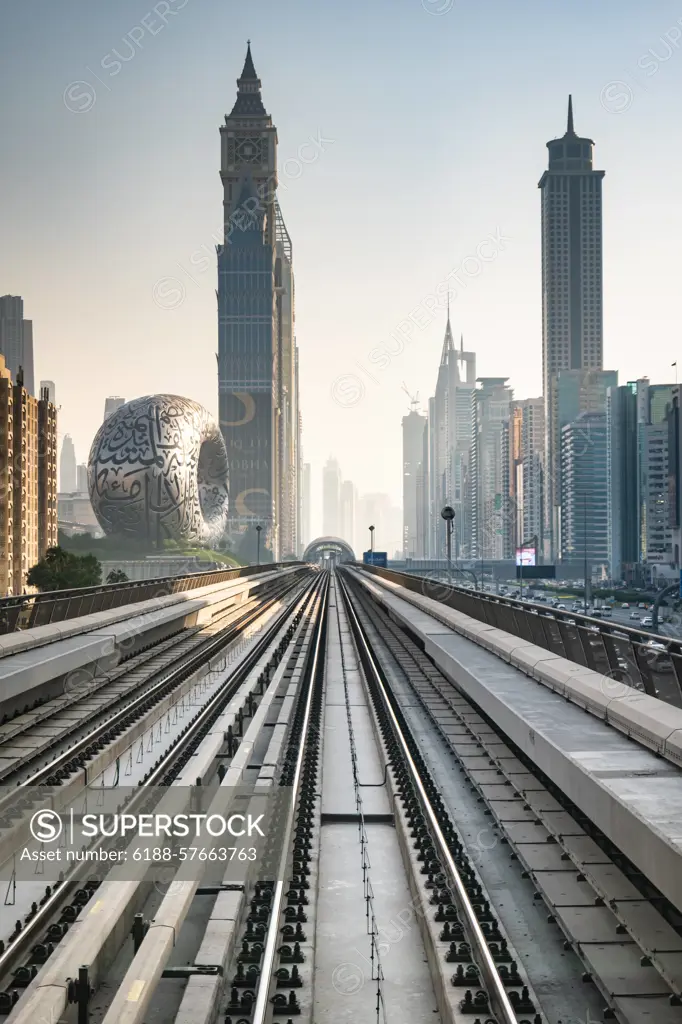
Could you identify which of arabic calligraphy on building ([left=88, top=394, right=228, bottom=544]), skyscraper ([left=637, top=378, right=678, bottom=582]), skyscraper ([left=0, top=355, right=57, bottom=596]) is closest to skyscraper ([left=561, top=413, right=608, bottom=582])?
skyscraper ([left=637, top=378, right=678, bottom=582])

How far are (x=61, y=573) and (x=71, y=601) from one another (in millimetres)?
32965

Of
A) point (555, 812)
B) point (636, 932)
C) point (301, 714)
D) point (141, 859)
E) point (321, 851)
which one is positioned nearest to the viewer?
point (636, 932)

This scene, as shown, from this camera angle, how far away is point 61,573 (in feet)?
167

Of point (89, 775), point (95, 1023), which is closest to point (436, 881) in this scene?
point (95, 1023)

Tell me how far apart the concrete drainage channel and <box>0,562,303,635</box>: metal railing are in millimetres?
7958

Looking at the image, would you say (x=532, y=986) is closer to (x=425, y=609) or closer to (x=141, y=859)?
(x=141, y=859)

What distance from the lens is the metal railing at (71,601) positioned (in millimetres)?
16188

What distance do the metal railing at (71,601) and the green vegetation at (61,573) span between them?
18.1 m

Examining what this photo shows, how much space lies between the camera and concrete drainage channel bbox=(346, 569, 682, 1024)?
5.95 meters

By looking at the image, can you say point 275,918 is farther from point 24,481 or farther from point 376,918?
point 24,481

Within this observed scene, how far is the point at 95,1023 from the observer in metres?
5.61

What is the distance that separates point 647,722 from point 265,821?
4245 mm

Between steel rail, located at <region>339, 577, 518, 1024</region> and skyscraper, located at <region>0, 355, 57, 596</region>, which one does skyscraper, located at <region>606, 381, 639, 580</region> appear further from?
steel rail, located at <region>339, 577, 518, 1024</region>

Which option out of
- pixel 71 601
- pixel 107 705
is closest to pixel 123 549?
pixel 71 601
